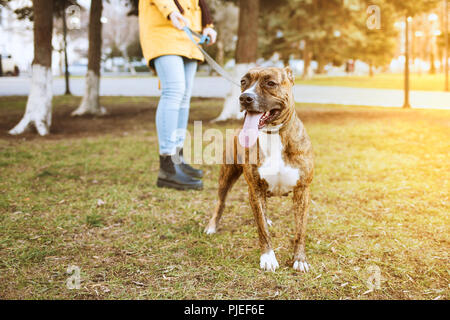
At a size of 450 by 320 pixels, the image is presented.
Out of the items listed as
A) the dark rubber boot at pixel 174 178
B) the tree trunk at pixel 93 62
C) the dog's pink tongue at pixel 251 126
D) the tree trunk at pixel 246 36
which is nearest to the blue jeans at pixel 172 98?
the dark rubber boot at pixel 174 178

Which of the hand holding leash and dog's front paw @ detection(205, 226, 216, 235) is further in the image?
the hand holding leash

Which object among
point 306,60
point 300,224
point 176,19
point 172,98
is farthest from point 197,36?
point 306,60

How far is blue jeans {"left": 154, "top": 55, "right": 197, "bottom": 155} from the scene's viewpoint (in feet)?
14.4

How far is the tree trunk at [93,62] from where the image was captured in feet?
37.5

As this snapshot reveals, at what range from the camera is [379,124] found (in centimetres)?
943

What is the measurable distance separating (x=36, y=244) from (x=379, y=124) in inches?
312

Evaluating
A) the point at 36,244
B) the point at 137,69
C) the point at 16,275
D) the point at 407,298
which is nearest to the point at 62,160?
the point at 36,244

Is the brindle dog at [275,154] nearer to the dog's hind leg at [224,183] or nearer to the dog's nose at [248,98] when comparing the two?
the dog's nose at [248,98]

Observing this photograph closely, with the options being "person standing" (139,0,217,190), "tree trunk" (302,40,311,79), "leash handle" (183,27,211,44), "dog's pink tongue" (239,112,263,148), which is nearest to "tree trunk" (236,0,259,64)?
"person standing" (139,0,217,190)

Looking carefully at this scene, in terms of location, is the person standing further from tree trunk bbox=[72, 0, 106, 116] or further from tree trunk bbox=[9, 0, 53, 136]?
tree trunk bbox=[72, 0, 106, 116]

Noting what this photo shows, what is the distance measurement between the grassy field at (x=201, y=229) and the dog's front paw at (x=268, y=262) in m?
0.05

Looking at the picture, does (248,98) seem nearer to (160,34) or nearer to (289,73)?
(289,73)

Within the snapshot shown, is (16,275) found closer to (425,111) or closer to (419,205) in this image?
(419,205)

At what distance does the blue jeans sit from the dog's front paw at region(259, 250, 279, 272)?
83.5 inches
